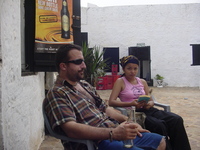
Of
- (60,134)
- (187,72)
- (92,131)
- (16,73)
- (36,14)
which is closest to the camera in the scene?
(92,131)

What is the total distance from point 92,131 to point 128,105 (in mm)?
1234

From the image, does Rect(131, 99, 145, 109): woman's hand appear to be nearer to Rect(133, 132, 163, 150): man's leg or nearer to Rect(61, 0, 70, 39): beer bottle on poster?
Rect(133, 132, 163, 150): man's leg

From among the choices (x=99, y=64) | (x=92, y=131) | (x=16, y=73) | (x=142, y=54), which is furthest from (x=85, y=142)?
(x=142, y=54)

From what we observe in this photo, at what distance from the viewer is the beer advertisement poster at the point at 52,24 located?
11.0 feet

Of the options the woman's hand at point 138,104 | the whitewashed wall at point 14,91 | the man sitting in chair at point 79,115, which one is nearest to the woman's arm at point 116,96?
the woman's hand at point 138,104

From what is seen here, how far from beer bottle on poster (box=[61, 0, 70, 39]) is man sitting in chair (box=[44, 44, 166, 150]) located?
165cm

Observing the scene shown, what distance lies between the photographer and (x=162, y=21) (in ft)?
49.5

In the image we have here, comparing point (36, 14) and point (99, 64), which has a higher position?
point (36, 14)

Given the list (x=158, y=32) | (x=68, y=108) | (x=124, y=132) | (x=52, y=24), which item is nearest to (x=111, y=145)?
(x=124, y=132)

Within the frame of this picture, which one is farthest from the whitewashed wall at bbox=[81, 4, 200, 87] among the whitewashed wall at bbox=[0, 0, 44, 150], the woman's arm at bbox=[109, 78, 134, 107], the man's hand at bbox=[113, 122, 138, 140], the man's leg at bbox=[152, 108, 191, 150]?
the man's hand at bbox=[113, 122, 138, 140]

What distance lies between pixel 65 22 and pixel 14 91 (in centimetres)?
Result: 171

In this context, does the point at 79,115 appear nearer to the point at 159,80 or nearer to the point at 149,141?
the point at 149,141

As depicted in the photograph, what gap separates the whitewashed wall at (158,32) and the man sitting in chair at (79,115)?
13.2 m

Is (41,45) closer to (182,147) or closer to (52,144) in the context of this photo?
(52,144)
